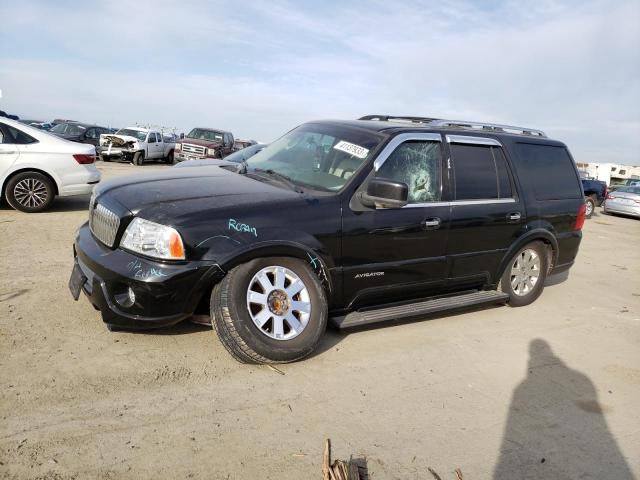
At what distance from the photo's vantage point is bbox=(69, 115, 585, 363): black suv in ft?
10.8

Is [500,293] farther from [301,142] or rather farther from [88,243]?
[88,243]

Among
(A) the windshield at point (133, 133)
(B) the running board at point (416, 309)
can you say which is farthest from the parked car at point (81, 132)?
(B) the running board at point (416, 309)

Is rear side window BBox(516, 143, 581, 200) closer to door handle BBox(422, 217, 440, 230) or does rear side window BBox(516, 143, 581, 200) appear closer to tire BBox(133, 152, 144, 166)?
door handle BBox(422, 217, 440, 230)

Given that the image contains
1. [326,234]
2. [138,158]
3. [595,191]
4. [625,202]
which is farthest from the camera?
[138,158]

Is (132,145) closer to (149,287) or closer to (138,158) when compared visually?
(138,158)

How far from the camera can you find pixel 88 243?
12.2ft

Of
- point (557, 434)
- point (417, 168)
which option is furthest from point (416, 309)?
point (557, 434)

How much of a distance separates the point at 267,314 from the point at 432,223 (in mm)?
1679

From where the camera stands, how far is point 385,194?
3715mm

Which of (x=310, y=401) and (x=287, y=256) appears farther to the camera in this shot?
(x=287, y=256)

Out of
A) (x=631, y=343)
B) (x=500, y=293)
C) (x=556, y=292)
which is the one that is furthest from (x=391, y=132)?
(x=556, y=292)

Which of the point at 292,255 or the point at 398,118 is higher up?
the point at 398,118

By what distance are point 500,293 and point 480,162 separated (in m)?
1.32

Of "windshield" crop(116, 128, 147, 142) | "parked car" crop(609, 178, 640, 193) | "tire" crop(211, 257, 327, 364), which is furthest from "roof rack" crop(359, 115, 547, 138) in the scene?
"windshield" crop(116, 128, 147, 142)
